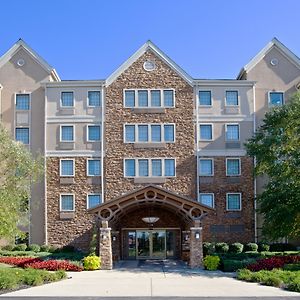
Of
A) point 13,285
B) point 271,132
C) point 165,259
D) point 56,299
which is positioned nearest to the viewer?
point 56,299

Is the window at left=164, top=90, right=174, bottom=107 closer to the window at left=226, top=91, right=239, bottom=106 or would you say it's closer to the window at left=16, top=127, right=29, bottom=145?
the window at left=226, top=91, right=239, bottom=106

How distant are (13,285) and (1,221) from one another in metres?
6.06

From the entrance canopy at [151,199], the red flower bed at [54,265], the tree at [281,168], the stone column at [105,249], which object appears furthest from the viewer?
the entrance canopy at [151,199]

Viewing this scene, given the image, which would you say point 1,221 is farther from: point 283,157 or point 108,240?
point 283,157

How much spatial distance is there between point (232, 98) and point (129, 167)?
889 cm

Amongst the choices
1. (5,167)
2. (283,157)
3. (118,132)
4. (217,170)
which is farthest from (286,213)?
(5,167)

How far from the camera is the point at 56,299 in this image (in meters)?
15.1

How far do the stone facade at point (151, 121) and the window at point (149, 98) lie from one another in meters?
0.31

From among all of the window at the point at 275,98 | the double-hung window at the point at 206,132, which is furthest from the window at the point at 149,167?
the window at the point at 275,98

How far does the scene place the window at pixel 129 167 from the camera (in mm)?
33750

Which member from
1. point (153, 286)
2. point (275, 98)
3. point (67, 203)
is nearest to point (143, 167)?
point (67, 203)

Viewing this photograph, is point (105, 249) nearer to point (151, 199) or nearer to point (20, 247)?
point (151, 199)

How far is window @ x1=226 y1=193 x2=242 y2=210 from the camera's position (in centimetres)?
3375

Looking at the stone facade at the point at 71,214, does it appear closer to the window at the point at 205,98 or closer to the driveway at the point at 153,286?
the driveway at the point at 153,286
